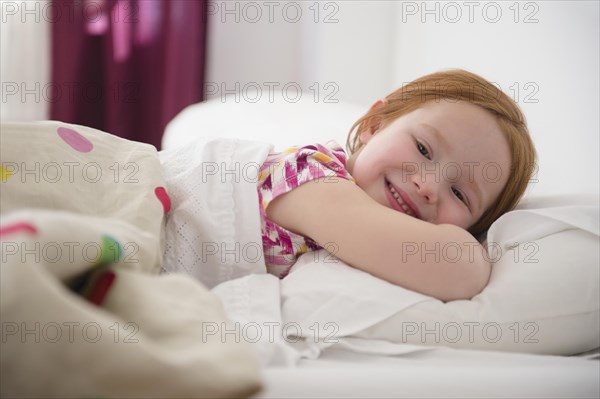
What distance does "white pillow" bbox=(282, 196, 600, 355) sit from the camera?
28.1 inches

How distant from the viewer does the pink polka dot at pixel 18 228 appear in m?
0.40

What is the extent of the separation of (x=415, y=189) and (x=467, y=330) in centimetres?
30

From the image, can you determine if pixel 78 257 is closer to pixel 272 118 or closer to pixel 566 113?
pixel 566 113

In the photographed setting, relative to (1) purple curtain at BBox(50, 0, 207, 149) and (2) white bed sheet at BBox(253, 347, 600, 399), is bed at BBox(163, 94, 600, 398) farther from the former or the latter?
(1) purple curtain at BBox(50, 0, 207, 149)

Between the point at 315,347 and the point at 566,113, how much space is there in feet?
2.53

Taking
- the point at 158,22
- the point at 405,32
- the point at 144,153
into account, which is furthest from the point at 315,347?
the point at 158,22

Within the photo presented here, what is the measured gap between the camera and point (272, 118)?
157 centimetres

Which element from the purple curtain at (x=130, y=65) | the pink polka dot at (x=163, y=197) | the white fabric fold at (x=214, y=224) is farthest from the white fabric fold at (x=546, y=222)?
the purple curtain at (x=130, y=65)

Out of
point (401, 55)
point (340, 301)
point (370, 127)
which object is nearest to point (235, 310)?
point (340, 301)

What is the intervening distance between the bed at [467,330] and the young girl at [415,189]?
42 millimetres

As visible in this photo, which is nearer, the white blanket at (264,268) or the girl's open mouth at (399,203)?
the white blanket at (264,268)

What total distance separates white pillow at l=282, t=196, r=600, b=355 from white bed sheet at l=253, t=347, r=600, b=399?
63 millimetres

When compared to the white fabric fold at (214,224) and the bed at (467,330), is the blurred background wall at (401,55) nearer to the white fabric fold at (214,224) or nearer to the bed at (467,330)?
the bed at (467,330)

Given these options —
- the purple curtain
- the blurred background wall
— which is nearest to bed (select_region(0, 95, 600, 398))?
the blurred background wall
